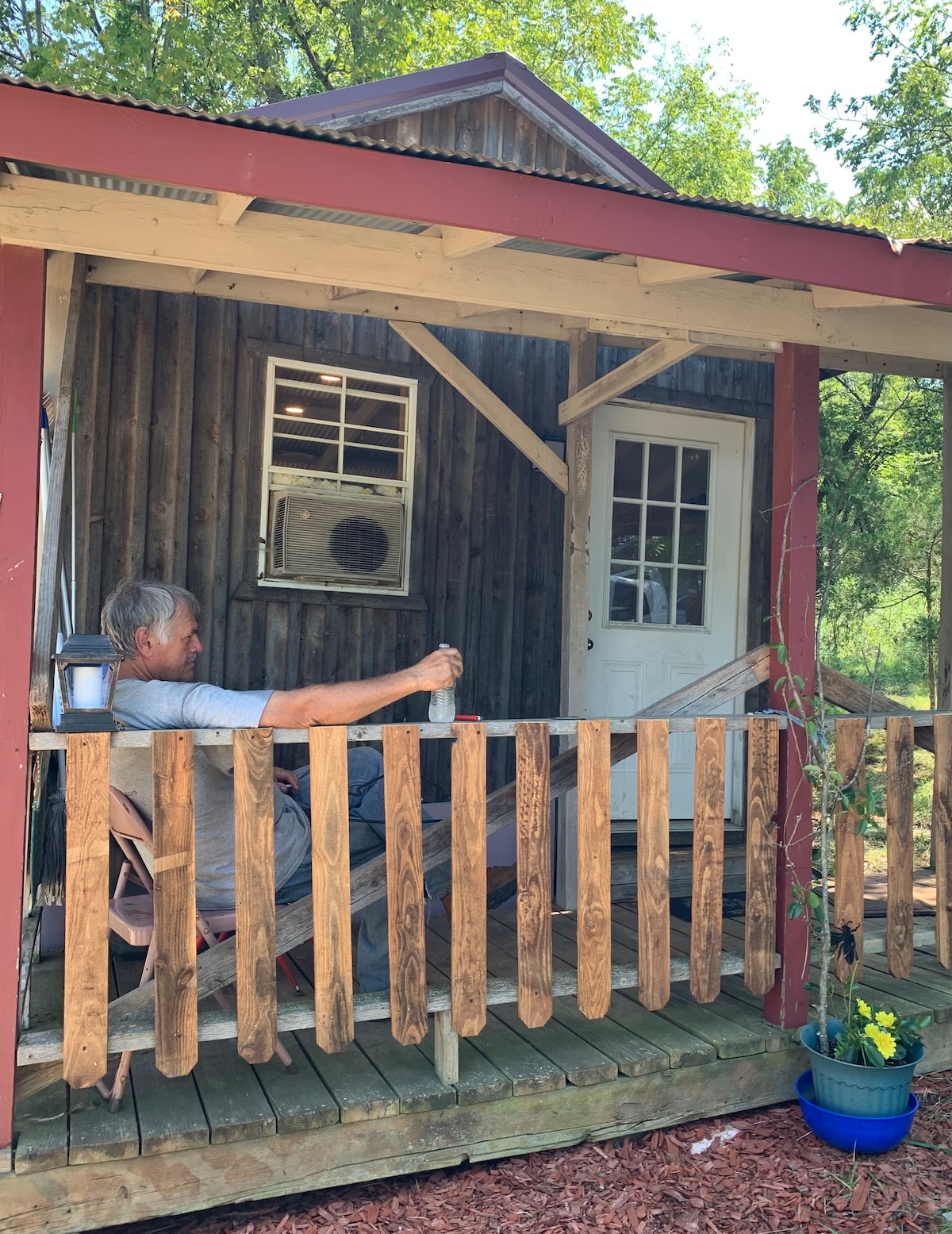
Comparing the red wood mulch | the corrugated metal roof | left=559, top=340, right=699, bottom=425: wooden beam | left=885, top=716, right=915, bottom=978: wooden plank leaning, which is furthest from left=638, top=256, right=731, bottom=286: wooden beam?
the red wood mulch

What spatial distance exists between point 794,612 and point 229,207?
2115 mm

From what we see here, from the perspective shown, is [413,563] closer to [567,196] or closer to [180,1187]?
[567,196]

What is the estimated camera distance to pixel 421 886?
2.71 meters

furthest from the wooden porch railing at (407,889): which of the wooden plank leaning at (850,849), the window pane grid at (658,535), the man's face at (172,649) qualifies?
the window pane grid at (658,535)

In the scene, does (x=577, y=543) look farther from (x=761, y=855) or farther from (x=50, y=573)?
(x=50, y=573)

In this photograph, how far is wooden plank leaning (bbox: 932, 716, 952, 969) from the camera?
3.44 metres

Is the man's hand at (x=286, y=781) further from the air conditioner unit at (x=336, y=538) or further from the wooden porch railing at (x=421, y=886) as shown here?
the air conditioner unit at (x=336, y=538)

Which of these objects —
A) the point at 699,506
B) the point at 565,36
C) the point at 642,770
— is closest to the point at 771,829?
the point at 642,770

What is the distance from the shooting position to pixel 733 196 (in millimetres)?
20375

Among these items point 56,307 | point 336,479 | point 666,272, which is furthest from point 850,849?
point 56,307

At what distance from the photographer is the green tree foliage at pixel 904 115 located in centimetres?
1066

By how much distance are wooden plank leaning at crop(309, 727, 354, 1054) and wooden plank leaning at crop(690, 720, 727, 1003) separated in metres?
1.11

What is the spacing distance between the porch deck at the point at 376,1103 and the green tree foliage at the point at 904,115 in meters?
10.2

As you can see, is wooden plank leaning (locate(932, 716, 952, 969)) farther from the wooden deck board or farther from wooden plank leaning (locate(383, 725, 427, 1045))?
the wooden deck board
